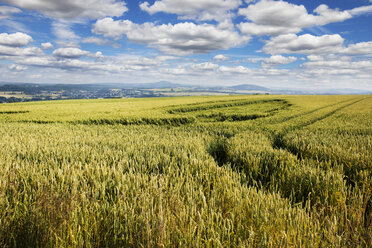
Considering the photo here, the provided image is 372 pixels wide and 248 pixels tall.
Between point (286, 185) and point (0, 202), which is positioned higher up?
point (0, 202)

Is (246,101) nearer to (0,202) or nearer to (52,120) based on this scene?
(52,120)

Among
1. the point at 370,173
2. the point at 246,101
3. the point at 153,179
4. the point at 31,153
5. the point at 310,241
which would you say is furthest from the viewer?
the point at 246,101

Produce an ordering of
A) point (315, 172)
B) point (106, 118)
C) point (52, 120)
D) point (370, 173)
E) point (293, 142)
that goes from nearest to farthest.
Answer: point (315, 172) < point (370, 173) < point (293, 142) < point (52, 120) < point (106, 118)

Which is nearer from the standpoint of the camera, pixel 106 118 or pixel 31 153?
pixel 31 153

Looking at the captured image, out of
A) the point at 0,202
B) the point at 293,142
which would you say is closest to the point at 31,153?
the point at 0,202

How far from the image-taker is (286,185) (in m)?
4.52

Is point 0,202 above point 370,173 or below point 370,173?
above

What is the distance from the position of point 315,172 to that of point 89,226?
4.45 m

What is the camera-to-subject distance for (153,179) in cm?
326

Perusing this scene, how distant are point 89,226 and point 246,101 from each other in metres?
51.2

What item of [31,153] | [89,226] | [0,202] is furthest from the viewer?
[31,153]

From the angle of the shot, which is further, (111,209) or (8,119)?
(8,119)

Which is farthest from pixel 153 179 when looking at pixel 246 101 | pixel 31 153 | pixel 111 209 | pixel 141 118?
pixel 246 101

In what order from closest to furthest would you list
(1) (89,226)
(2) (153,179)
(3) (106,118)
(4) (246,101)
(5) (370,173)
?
1. (1) (89,226)
2. (2) (153,179)
3. (5) (370,173)
4. (3) (106,118)
5. (4) (246,101)
